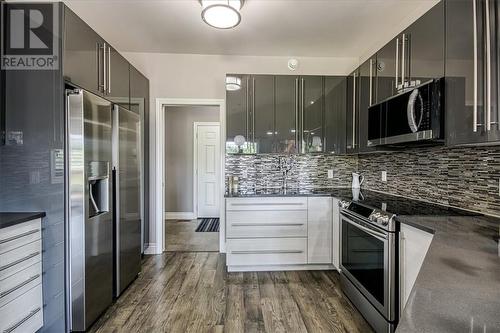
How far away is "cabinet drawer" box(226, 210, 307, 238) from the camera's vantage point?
304 cm

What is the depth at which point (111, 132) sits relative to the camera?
7.75 feet

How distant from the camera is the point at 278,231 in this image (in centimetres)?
305


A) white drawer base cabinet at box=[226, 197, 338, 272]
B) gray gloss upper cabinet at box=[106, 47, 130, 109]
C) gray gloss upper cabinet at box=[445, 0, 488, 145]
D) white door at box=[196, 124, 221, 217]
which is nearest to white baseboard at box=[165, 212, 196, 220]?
white door at box=[196, 124, 221, 217]

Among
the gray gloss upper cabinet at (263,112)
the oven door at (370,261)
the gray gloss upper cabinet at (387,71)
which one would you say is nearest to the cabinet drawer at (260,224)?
the oven door at (370,261)

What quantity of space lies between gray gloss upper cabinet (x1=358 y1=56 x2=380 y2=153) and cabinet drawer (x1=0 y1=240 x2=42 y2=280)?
2775 millimetres

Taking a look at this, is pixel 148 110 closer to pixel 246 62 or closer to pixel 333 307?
pixel 246 62

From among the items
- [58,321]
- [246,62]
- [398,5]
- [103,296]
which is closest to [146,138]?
[246,62]

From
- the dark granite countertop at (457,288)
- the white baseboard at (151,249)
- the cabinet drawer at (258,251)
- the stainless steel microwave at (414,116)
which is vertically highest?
the stainless steel microwave at (414,116)

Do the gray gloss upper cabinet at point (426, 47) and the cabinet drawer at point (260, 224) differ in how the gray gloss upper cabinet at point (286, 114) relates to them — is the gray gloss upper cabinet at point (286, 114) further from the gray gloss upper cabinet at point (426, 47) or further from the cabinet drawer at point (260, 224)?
the gray gloss upper cabinet at point (426, 47)

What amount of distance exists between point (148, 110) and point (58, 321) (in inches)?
99.2

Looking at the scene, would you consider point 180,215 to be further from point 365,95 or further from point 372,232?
point 372,232

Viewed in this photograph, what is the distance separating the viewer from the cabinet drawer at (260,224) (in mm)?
3041

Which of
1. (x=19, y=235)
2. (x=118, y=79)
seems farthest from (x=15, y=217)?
(x=118, y=79)

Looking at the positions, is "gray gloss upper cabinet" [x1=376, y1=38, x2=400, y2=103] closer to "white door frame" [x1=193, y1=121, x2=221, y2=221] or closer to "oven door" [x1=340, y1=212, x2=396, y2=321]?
"oven door" [x1=340, y1=212, x2=396, y2=321]
